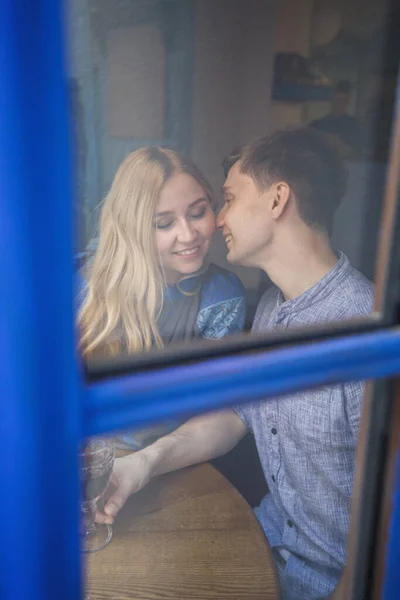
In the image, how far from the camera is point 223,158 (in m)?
1.06

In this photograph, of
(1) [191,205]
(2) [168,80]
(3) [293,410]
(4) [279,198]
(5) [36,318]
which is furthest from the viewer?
(3) [293,410]

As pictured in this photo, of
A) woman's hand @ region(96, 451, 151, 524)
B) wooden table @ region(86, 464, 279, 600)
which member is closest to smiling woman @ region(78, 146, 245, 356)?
woman's hand @ region(96, 451, 151, 524)

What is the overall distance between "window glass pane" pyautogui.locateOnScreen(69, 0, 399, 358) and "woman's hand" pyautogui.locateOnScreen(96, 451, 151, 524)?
0.37 meters

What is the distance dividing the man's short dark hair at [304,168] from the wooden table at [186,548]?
724 mm

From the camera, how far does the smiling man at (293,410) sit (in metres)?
1.15

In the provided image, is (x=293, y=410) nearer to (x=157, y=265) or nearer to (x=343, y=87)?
(x=157, y=265)

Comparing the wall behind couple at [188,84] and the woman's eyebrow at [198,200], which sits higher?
the wall behind couple at [188,84]

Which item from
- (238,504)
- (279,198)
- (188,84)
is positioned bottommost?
(238,504)

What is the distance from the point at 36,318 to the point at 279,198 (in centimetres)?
92

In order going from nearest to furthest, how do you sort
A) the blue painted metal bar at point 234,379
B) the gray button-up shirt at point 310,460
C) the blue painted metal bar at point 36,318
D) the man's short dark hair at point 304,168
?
the blue painted metal bar at point 36,318 → the blue painted metal bar at point 234,379 → the man's short dark hair at point 304,168 → the gray button-up shirt at point 310,460

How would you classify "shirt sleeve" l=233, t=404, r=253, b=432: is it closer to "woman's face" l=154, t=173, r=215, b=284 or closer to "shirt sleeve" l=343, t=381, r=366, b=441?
"shirt sleeve" l=343, t=381, r=366, b=441

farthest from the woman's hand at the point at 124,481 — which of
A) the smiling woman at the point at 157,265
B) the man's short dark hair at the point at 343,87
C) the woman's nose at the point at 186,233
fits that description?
the man's short dark hair at the point at 343,87

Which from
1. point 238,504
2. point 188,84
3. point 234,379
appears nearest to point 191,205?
point 188,84

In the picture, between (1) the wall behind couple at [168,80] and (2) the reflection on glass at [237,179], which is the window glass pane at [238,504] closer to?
(2) the reflection on glass at [237,179]
